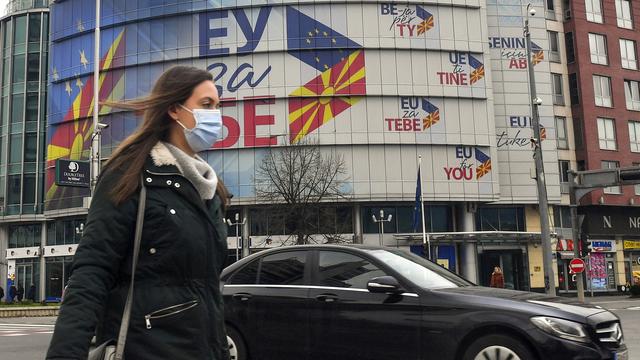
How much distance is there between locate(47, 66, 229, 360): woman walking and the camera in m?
2.11

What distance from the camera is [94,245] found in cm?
214

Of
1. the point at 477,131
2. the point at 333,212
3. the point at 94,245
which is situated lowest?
the point at 94,245

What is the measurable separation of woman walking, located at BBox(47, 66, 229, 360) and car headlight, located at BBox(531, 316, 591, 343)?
432 cm

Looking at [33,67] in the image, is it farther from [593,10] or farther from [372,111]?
[593,10]

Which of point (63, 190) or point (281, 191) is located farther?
point (63, 190)

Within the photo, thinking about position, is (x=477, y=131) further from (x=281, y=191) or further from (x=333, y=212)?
(x=281, y=191)

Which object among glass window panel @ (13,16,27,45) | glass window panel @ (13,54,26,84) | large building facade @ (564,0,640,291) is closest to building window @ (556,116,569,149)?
large building facade @ (564,0,640,291)

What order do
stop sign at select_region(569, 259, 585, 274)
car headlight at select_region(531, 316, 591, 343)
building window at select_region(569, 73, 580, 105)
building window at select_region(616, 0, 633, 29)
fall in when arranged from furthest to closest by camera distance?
building window at select_region(616, 0, 633, 29)
building window at select_region(569, 73, 580, 105)
stop sign at select_region(569, 259, 585, 274)
car headlight at select_region(531, 316, 591, 343)

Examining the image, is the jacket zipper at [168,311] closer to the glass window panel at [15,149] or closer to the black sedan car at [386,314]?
the black sedan car at [386,314]

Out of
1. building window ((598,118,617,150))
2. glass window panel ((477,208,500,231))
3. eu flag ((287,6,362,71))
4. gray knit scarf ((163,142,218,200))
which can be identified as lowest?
gray knit scarf ((163,142,218,200))

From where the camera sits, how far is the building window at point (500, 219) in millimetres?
45875

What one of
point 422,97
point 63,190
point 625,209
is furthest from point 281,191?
point 625,209

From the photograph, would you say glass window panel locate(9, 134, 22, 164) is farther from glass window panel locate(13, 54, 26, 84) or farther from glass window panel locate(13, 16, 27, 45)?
glass window panel locate(13, 16, 27, 45)

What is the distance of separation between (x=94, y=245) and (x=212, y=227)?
42 centimetres
